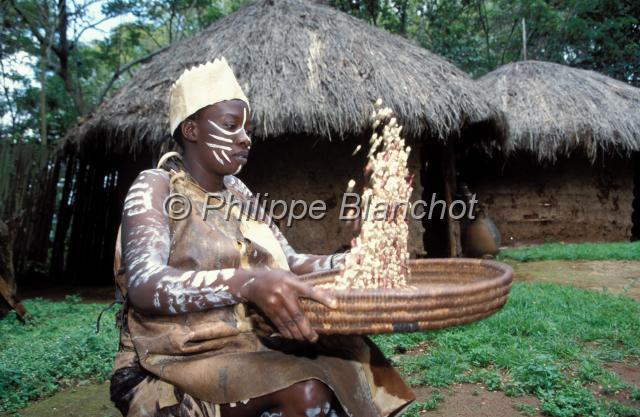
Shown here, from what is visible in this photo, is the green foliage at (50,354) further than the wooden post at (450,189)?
No

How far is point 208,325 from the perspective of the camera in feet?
4.90

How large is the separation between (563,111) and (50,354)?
9.15 metres

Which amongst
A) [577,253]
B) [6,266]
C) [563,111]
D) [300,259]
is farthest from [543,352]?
[563,111]

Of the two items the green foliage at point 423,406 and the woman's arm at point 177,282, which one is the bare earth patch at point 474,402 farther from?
the woman's arm at point 177,282

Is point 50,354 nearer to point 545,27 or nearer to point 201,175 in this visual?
point 201,175

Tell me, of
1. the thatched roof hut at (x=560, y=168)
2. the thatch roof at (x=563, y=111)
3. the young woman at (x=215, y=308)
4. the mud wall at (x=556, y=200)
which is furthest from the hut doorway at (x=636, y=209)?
the young woman at (x=215, y=308)

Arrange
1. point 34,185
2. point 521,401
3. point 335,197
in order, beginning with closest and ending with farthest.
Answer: point 521,401 < point 335,197 < point 34,185

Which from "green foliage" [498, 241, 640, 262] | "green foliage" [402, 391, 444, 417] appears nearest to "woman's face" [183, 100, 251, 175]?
"green foliage" [402, 391, 444, 417]

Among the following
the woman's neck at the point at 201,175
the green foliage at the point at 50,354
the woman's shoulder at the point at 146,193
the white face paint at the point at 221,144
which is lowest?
the green foliage at the point at 50,354

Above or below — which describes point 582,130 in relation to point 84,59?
below

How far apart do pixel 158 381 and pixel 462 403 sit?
5.79 ft

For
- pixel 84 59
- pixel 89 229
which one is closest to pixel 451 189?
pixel 89 229

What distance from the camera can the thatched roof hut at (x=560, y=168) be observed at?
9.76 meters

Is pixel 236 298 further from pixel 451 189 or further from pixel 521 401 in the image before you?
pixel 451 189
